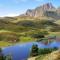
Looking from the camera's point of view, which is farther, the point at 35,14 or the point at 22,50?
the point at 35,14

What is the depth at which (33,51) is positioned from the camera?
47625mm

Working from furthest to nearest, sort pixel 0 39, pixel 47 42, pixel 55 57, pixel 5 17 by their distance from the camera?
pixel 5 17
pixel 47 42
pixel 0 39
pixel 55 57

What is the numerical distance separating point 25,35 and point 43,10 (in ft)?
297

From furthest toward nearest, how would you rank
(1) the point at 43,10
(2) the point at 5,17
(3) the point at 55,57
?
(1) the point at 43,10 < (2) the point at 5,17 < (3) the point at 55,57

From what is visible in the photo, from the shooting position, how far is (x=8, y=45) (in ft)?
→ 177

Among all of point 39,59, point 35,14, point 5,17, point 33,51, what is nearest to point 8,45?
point 33,51

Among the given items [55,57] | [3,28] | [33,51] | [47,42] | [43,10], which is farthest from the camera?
[43,10]

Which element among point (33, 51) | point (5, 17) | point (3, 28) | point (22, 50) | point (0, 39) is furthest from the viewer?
point (5, 17)

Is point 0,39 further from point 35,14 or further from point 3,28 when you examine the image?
point 35,14

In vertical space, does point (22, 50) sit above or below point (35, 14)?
below

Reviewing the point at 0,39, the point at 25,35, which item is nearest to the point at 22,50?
the point at 0,39

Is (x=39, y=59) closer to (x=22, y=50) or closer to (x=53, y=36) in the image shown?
(x=22, y=50)

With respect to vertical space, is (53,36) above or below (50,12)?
below

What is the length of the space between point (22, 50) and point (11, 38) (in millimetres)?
6655
